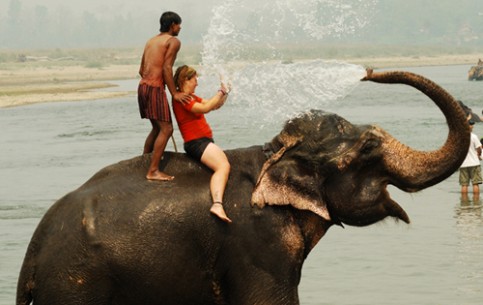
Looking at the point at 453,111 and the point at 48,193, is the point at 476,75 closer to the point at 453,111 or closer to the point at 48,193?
the point at 48,193

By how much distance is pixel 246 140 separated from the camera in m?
35.0

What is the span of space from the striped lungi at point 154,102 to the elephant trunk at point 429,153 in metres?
1.49

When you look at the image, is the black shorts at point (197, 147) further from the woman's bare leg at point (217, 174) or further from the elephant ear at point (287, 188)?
the elephant ear at point (287, 188)

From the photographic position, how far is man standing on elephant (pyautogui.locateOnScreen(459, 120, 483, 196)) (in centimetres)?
2027

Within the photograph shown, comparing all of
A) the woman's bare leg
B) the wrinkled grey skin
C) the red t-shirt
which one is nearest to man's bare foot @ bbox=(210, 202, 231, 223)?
the woman's bare leg

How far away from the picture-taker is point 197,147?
7.73 meters

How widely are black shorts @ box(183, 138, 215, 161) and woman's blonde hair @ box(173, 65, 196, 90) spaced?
0.38 metres

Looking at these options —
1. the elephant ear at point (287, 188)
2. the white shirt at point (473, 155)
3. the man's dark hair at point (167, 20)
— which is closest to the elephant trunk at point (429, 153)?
the elephant ear at point (287, 188)

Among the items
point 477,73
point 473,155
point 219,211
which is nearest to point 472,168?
point 473,155

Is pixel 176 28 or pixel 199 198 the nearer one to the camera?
pixel 199 198

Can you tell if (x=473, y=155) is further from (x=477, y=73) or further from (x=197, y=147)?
(x=477, y=73)

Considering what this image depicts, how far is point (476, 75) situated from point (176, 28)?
72092 millimetres

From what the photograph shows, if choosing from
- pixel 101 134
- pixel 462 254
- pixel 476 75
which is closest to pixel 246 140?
pixel 101 134

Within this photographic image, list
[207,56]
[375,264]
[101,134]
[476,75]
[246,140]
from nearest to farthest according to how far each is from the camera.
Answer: [207,56] → [375,264] → [246,140] → [101,134] → [476,75]
